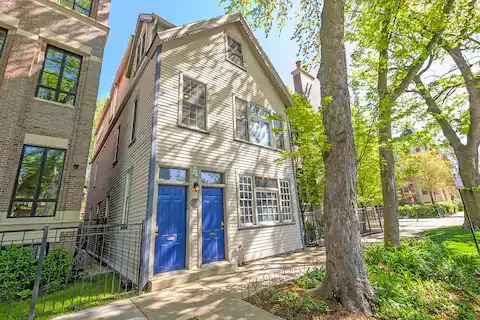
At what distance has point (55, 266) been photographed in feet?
18.6

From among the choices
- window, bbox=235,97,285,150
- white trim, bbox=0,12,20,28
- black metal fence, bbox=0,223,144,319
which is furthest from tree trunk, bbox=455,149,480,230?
white trim, bbox=0,12,20,28

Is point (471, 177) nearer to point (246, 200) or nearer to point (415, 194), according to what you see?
point (246, 200)

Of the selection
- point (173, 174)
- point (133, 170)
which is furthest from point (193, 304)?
point (133, 170)

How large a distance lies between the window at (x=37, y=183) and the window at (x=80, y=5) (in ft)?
19.1

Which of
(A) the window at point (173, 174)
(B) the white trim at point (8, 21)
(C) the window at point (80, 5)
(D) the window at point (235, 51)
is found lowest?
(A) the window at point (173, 174)

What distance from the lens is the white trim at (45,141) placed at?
22.4ft

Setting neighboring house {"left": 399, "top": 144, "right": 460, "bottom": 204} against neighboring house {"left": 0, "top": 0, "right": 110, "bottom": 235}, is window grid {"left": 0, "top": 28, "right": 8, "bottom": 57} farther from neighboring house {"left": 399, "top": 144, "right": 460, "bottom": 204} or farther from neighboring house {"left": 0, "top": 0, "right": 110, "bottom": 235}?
neighboring house {"left": 399, "top": 144, "right": 460, "bottom": 204}

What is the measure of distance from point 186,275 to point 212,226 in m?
1.68

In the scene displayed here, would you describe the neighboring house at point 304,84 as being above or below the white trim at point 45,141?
above

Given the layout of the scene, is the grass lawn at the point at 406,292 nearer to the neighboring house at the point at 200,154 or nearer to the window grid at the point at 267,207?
the neighboring house at the point at 200,154

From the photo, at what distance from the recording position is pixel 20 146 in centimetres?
671

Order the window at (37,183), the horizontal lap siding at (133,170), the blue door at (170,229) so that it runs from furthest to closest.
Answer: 1. the window at (37,183)
2. the horizontal lap siding at (133,170)
3. the blue door at (170,229)

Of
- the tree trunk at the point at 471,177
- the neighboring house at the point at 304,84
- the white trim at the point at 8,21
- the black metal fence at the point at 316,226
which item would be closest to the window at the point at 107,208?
the white trim at the point at 8,21

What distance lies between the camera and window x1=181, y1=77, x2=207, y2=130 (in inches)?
296
